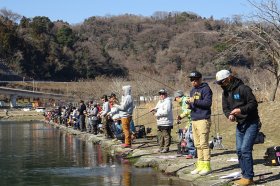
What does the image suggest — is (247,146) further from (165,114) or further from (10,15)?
(10,15)

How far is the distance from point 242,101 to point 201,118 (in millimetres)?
1594

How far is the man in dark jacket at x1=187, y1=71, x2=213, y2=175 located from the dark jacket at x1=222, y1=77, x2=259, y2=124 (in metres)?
1.29

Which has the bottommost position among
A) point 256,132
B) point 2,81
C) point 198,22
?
point 256,132

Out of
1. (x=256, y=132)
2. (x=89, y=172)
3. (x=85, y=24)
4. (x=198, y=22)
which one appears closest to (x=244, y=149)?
(x=256, y=132)

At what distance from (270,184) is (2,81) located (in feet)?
373

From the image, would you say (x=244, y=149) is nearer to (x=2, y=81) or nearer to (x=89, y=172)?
(x=89, y=172)

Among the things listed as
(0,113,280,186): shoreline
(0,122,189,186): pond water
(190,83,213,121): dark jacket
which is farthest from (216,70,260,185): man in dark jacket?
(0,122,189,186): pond water

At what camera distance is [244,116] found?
8.40 meters

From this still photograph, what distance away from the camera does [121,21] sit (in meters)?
175

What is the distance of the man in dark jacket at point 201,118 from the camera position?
991 centimetres

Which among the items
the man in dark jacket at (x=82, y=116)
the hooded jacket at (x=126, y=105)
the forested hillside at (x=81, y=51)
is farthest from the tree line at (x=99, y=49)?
the hooded jacket at (x=126, y=105)

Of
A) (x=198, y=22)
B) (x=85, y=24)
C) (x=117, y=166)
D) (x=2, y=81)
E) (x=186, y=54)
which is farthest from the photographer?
(x=85, y=24)

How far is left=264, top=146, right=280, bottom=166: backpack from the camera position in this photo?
30.9 feet

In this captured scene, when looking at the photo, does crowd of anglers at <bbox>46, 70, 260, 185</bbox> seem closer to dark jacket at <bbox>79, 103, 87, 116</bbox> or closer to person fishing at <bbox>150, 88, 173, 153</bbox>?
person fishing at <bbox>150, 88, 173, 153</bbox>
